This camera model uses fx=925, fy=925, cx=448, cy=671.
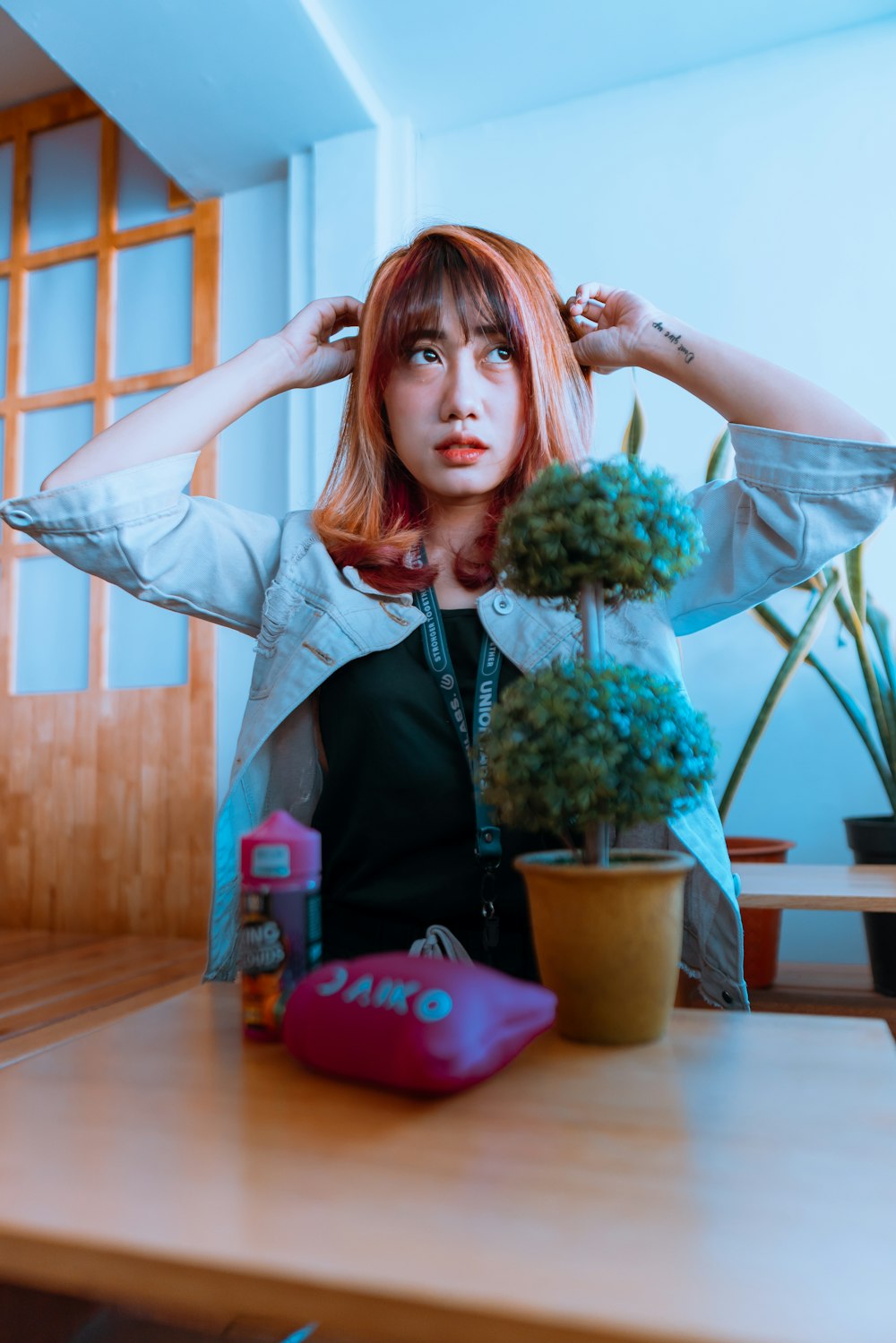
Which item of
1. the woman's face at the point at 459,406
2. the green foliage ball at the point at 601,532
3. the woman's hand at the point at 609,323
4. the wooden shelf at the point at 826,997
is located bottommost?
the wooden shelf at the point at 826,997

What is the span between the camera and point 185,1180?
1.36ft

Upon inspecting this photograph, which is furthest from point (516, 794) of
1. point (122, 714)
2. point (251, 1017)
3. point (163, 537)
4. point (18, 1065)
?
point (122, 714)

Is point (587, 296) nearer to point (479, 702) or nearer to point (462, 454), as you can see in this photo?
point (462, 454)

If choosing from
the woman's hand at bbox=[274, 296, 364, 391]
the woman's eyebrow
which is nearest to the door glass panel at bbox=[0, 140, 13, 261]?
the woman's hand at bbox=[274, 296, 364, 391]

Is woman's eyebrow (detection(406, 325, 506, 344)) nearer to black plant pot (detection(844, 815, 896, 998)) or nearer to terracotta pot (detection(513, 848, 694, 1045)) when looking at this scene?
terracotta pot (detection(513, 848, 694, 1045))

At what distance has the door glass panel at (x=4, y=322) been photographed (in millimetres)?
3168

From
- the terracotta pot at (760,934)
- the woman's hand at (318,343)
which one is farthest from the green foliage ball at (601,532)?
the terracotta pot at (760,934)

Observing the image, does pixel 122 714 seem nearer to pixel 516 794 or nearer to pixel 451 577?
Result: pixel 451 577

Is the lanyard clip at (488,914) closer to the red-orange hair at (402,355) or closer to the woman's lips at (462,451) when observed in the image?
the red-orange hair at (402,355)

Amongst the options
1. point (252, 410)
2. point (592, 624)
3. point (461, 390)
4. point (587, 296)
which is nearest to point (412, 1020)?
point (592, 624)

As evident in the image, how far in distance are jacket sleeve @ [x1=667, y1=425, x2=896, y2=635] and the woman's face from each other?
0.23 metres

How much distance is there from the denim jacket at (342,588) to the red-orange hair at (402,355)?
0.05m

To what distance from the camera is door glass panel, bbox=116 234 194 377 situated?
9.65ft

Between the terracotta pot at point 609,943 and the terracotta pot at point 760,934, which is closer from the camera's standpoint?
the terracotta pot at point 609,943
